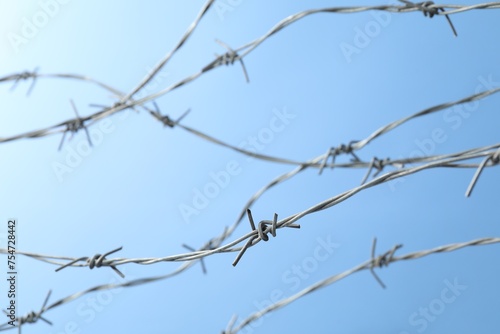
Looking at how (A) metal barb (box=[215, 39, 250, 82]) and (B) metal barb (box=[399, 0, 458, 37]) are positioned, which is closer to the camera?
(B) metal barb (box=[399, 0, 458, 37])

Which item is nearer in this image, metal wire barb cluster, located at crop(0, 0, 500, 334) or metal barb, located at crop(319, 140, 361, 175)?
metal wire barb cluster, located at crop(0, 0, 500, 334)

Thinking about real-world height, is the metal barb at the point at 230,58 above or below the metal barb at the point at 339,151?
above

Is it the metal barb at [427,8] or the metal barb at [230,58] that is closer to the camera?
the metal barb at [427,8]

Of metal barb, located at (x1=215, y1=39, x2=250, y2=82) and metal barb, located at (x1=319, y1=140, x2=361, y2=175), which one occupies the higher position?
metal barb, located at (x1=215, y1=39, x2=250, y2=82)

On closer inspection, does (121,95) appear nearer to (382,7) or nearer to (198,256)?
(382,7)

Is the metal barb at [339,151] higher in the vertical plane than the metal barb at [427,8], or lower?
lower

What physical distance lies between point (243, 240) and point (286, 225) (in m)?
0.06

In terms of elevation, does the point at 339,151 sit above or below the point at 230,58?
below

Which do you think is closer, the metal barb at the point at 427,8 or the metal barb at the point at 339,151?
the metal barb at the point at 427,8

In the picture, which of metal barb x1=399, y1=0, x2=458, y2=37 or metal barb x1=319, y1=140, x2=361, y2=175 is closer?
metal barb x1=399, y1=0, x2=458, y2=37

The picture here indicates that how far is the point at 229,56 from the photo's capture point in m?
1.53

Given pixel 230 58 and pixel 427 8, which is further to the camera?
pixel 230 58

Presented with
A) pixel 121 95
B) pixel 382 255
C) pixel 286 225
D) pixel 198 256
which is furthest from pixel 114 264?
pixel 121 95

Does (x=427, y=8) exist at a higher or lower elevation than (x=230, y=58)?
lower
